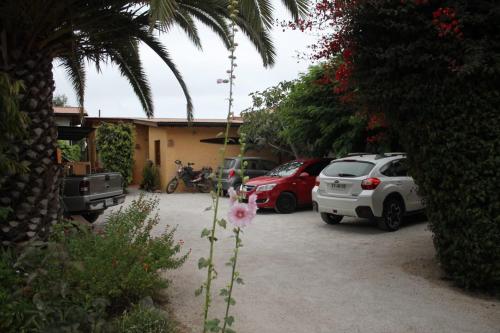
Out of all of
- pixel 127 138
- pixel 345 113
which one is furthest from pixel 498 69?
pixel 127 138

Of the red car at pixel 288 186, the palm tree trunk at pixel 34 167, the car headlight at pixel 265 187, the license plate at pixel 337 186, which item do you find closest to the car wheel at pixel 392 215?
the license plate at pixel 337 186

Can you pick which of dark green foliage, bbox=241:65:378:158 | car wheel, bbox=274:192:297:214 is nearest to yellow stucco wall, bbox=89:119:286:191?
dark green foliage, bbox=241:65:378:158

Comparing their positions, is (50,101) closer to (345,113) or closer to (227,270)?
(227,270)

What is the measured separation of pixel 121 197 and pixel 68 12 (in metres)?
5.62

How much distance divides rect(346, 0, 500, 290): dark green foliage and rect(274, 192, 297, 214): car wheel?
724cm

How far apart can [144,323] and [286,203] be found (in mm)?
9287

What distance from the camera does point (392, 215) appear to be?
31.7 feet

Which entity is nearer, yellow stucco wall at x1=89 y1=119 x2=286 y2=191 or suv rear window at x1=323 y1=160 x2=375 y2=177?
suv rear window at x1=323 y1=160 x2=375 y2=177

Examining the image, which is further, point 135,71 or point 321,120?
point 321,120

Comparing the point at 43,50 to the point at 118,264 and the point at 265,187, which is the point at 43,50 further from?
the point at 265,187

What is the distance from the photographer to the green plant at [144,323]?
382 cm

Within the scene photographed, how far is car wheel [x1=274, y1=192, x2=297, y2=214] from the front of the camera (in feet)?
42.1

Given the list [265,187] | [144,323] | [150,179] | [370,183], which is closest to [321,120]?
[265,187]

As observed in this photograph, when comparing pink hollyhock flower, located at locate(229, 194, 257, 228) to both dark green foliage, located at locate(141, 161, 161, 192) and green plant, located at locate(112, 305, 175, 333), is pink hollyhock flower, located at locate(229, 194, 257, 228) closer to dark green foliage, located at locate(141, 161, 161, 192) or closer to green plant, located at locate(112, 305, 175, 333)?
green plant, located at locate(112, 305, 175, 333)
